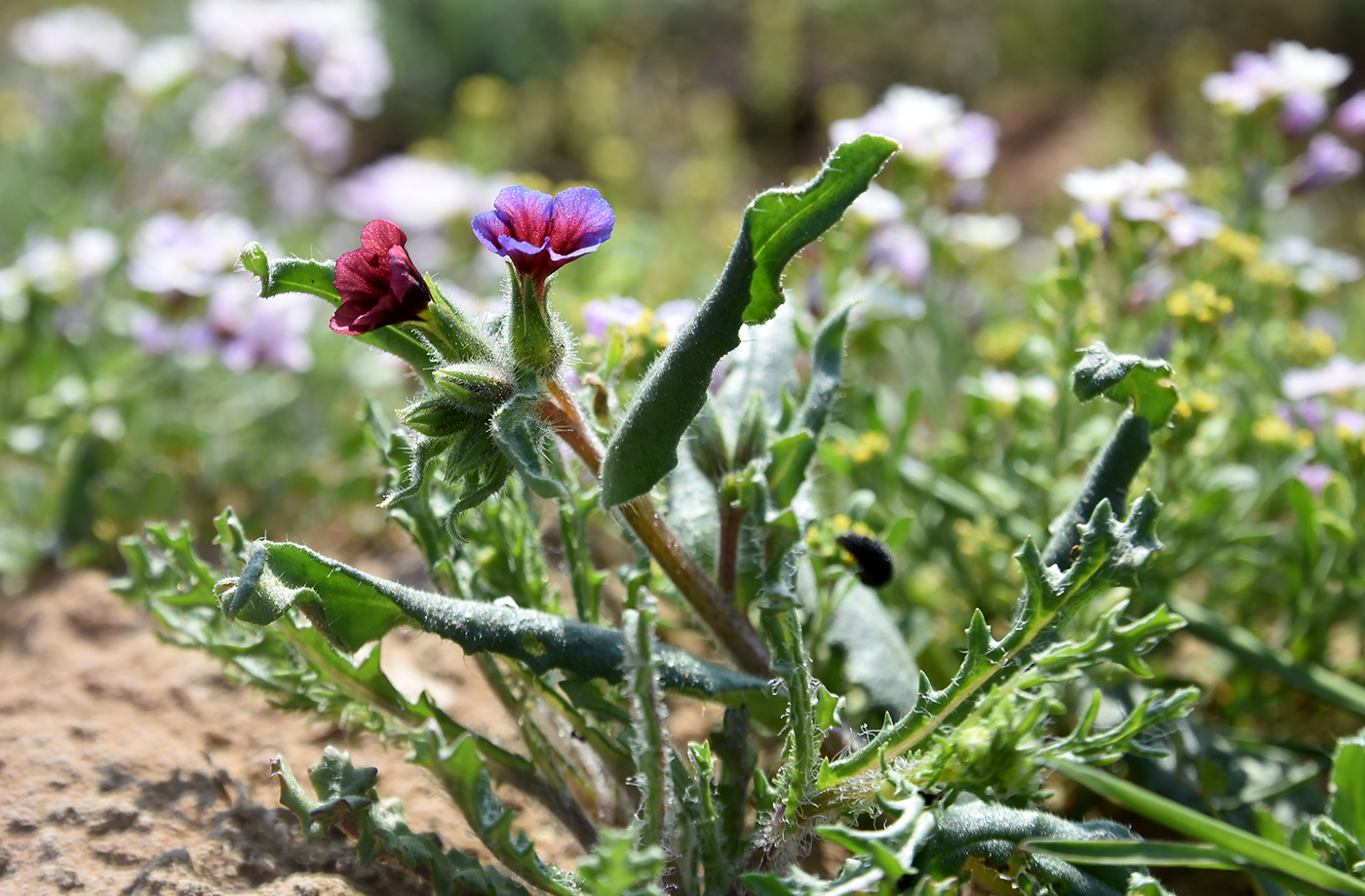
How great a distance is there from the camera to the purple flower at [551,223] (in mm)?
1337

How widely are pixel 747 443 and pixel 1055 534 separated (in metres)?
0.49

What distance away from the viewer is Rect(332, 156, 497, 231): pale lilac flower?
382 centimetres

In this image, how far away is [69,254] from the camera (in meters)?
3.09

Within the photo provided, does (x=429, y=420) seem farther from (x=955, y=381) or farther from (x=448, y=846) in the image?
(x=955, y=381)

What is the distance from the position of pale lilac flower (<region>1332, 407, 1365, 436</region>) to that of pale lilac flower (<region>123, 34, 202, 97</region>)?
3.92m

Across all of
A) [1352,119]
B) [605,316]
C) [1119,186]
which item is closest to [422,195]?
[605,316]

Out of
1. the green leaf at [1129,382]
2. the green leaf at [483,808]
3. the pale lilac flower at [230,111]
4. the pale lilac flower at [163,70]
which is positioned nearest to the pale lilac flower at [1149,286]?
the green leaf at [1129,382]

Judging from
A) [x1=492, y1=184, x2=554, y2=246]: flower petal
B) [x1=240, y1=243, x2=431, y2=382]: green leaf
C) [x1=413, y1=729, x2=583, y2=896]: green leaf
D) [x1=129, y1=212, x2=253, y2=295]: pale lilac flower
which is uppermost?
[x1=129, y1=212, x2=253, y2=295]: pale lilac flower

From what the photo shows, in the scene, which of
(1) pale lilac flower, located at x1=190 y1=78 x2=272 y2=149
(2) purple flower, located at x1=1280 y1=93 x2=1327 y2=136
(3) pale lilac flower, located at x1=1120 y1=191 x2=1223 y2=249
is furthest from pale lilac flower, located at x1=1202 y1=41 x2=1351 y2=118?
(1) pale lilac flower, located at x1=190 y1=78 x2=272 y2=149

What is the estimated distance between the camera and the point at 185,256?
3031 millimetres

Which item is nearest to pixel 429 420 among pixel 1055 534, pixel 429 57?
pixel 1055 534

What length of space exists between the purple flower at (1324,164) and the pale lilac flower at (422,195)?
2637mm

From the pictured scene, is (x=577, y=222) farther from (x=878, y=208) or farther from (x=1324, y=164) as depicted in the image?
(x=1324, y=164)

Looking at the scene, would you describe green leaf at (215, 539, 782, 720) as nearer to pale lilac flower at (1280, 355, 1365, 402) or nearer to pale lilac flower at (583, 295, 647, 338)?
pale lilac flower at (583, 295, 647, 338)
